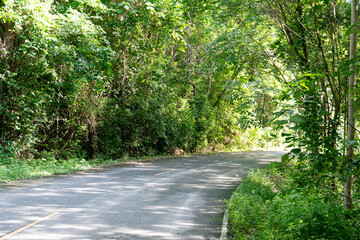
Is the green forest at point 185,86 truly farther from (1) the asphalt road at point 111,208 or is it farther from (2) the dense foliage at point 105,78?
(1) the asphalt road at point 111,208

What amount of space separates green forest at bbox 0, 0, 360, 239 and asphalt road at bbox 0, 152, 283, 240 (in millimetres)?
903

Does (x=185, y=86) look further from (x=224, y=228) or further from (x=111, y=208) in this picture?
(x=224, y=228)

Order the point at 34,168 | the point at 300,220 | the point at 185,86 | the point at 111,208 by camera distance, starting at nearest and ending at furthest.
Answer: the point at 300,220 < the point at 111,208 < the point at 34,168 < the point at 185,86

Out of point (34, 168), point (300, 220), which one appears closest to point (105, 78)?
point (34, 168)

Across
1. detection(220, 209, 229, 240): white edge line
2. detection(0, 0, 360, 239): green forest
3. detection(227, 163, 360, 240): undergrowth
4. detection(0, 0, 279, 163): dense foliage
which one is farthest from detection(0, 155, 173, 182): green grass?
detection(227, 163, 360, 240): undergrowth

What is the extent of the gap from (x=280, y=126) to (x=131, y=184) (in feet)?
24.5

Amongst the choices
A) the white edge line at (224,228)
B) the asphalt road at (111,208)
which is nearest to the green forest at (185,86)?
the white edge line at (224,228)

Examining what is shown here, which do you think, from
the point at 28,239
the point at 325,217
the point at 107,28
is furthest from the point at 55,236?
the point at 107,28

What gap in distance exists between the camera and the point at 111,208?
304 inches

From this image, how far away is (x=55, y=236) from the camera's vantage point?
18.4 ft

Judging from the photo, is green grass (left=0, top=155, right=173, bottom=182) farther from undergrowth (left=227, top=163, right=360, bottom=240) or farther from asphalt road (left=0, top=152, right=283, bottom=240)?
undergrowth (left=227, top=163, right=360, bottom=240)

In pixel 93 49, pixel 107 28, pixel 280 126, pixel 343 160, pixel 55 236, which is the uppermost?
pixel 107 28

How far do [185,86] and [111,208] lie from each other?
2040cm

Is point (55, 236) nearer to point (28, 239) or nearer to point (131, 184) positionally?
point (28, 239)
